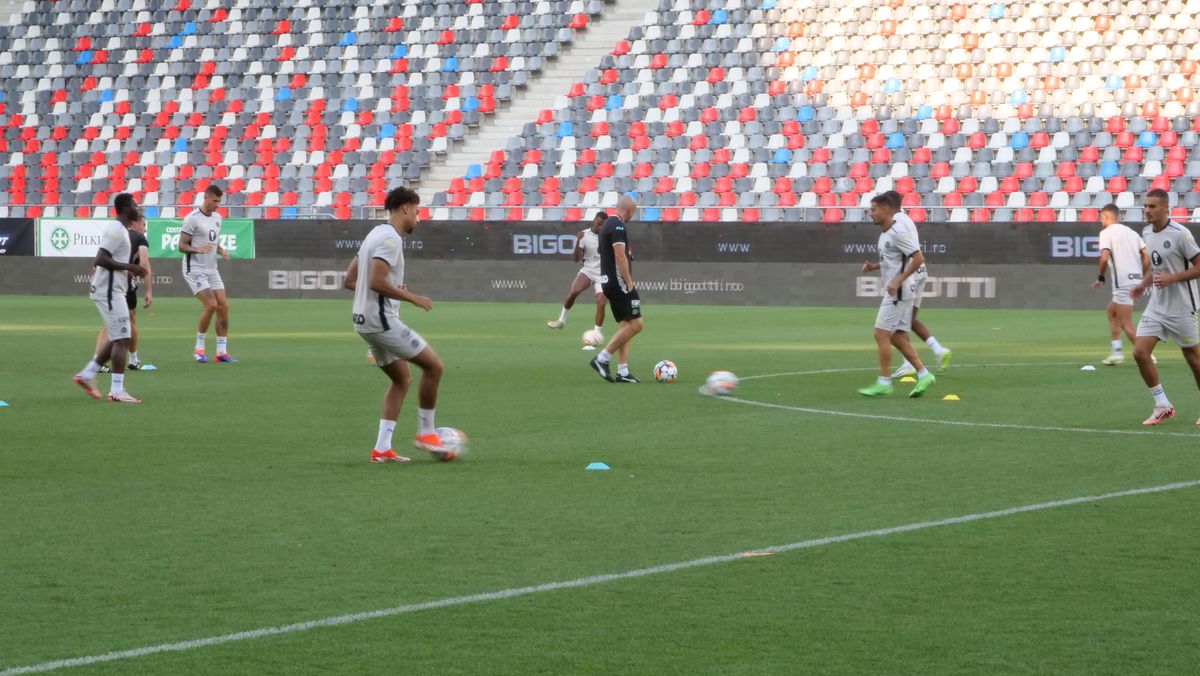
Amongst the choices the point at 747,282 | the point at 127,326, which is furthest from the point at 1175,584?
the point at 747,282

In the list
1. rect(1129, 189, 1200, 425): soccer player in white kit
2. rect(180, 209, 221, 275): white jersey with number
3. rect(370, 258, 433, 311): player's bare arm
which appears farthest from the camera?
rect(180, 209, 221, 275): white jersey with number

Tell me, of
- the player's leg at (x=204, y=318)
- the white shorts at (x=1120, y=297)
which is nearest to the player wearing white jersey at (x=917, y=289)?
the white shorts at (x=1120, y=297)

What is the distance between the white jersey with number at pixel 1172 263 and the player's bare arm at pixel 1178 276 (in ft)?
0.19

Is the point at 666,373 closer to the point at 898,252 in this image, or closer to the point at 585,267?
the point at 898,252

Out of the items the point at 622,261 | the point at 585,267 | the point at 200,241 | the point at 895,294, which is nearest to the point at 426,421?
the point at 895,294

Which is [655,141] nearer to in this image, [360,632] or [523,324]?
[523,324]

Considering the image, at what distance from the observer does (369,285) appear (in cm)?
1146

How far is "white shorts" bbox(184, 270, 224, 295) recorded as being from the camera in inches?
853

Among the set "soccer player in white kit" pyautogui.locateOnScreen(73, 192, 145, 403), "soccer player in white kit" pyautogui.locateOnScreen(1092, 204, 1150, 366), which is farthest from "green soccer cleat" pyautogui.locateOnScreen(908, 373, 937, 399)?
"soccer player in white kit" pyautogui.locateOnScreen(73, 192, 145, 403)

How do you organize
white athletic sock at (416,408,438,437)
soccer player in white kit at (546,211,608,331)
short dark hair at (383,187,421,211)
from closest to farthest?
1. short dark hair at (383,187,421,211)
2. white athletic sock at (416,408,438,437)
3. soccer player in white kit at (546,211,608,331)

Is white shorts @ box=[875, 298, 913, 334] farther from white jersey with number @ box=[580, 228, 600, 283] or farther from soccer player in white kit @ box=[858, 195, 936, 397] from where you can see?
white jersey with number @ box=[580, 228, 600, 283]

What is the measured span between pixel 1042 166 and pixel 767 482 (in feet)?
94.7

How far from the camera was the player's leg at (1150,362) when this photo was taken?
13.8 metres

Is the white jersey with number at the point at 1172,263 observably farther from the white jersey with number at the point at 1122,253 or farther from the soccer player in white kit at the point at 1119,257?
the white jersey with number at the point at 1122,253
